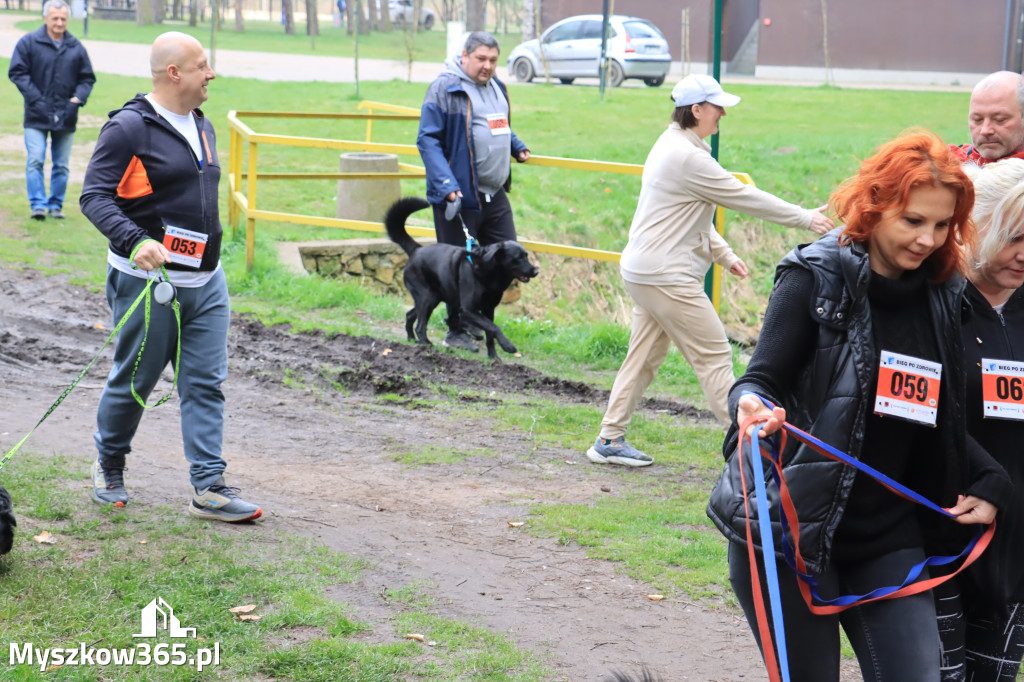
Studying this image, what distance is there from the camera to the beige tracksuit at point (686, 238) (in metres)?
5.46

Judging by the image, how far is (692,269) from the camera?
18.4ft

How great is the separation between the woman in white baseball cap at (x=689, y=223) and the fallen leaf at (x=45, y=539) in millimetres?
3084

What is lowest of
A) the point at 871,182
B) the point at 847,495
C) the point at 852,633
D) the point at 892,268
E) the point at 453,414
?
the point at 453,414

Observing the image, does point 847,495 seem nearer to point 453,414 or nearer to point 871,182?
point 871,182

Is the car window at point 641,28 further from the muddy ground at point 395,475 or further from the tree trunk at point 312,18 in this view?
the tree trunk at point 312,18

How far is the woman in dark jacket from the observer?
2688 mm

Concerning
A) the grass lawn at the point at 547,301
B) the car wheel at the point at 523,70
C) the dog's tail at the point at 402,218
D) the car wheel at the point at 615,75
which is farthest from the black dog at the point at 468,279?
the car wheel at the point at 523,70

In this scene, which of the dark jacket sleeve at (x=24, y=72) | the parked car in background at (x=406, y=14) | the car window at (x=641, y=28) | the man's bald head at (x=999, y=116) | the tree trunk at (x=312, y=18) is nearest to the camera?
the man's bald head at (x=999, y=116)

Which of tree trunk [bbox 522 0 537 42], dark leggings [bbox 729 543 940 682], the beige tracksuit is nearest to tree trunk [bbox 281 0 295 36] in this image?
tree trunk [bbox 522 0 537 42]

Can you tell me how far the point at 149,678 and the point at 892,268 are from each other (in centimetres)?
256

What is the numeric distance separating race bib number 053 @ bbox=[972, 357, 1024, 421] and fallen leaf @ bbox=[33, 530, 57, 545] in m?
3.59

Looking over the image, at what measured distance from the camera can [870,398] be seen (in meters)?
2.44

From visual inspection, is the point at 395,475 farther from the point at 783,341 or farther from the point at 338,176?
the point at 338,176

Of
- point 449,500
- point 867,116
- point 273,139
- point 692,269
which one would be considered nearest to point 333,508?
point 449,500
